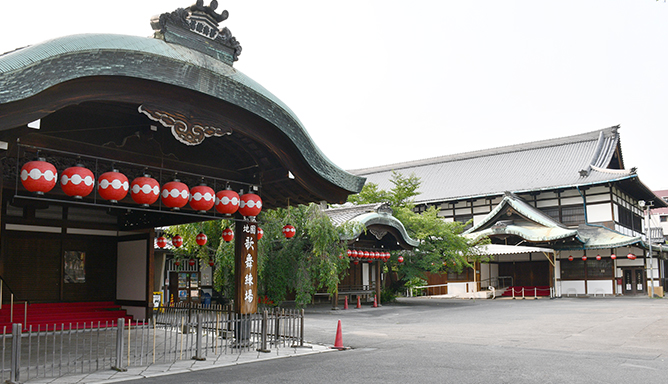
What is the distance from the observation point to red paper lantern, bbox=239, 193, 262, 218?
10688 mm

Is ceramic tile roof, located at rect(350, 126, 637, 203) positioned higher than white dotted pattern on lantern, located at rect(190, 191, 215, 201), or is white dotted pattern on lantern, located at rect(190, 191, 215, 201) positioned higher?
ceramic tile roof, located at rect(350, 126, 637, 203)

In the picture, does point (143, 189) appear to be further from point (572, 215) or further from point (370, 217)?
point (572, 215)

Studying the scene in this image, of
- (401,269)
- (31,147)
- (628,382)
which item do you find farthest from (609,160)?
(31,147)

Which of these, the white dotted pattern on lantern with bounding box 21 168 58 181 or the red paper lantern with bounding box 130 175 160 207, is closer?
Result: the white dotted pattern on lantern with bounding box 21 168 58 181

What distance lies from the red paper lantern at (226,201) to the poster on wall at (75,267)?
6695 millimetres

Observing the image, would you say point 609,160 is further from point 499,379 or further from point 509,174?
point 499,379

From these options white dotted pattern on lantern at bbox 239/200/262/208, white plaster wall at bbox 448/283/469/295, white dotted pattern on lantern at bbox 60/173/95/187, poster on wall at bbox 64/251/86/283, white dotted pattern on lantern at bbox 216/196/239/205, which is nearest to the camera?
white dotted pattern on lantern at bbox 60/173/95/187

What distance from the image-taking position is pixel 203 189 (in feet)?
31.8

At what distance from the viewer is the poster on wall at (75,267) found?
14.2 meters

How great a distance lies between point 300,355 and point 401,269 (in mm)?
17310

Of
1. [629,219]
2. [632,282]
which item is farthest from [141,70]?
[629,219]

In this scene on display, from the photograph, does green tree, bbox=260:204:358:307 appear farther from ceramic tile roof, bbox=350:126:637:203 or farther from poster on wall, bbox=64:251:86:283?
ceramic tile roof, bbox=350:126:637:203

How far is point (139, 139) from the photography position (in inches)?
397

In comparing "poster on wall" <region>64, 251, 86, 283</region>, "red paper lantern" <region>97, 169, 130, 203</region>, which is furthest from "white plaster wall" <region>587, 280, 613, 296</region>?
"red paper lantern" <region>97, 169, 130, 203</region>
